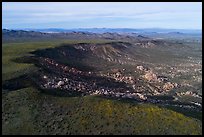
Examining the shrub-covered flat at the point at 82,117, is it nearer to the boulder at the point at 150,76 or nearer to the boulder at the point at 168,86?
the boulder at the point at 168,86

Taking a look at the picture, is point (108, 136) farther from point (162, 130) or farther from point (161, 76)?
point (161, 76)

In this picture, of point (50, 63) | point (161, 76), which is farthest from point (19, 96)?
point (161, 76)

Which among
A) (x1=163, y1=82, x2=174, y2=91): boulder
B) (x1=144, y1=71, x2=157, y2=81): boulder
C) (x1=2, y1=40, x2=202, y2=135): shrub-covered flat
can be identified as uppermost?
(x1=2, y1=40, x2=202, y2=135): shrub-covered flat

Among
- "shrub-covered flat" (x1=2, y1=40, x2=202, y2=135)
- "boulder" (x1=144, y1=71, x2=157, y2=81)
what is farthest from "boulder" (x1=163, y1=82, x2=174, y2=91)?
"shrub-covered flat" (x1=2, y1=40, x2=202, y2=135)

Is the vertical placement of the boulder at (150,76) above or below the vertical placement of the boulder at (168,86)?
above

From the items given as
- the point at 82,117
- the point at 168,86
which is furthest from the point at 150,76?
the point at 82,117

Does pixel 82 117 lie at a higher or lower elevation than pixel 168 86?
higher

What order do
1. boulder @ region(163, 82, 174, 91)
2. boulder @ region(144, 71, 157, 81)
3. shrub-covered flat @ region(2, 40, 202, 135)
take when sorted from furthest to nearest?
boulder @ region(144, 71, 157, 81), boulder @ region(163, 82, 174, 91), shrub-covered flat @ region(2, 40, 202, 135)

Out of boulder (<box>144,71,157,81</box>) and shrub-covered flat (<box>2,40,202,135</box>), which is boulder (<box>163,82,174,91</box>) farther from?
shrub-covered flat (<box>2,40,202,135</box>)

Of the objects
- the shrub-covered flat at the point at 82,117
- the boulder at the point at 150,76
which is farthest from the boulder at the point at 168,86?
the shrub-covered flat at the point at 82,117

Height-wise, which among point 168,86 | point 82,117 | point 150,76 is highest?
point 82,117

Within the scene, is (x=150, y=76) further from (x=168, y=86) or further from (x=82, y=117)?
(x=82, y=117)

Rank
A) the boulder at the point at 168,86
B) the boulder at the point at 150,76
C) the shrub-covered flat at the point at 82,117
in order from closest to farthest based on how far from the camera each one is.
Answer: the shrub-covered flat at the point at 82,117
the boulder at the point at 168,86
the boulder at the point at 150,76
